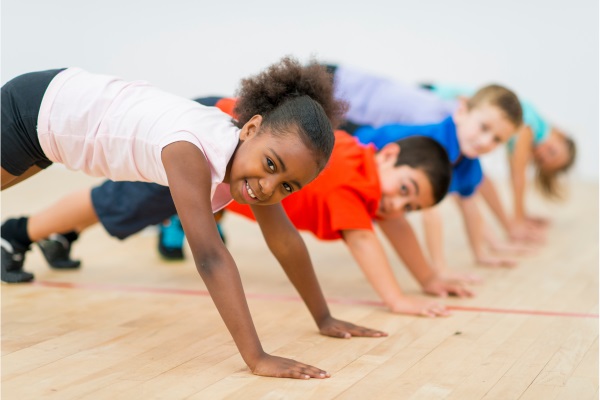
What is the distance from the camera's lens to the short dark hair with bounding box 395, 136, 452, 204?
1955 millimetres

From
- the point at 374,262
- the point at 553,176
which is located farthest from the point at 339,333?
the point at 553,176

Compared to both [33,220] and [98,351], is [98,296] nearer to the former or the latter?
[33,220]

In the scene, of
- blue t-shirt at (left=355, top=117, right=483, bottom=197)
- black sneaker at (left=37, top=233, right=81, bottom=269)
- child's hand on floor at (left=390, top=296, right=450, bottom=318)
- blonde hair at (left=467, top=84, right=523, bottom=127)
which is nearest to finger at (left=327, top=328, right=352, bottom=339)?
child's hand on floor at (left=390, top=296, right=450, bottom=318)

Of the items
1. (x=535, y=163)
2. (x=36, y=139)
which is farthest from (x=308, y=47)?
(x=36, y=139)

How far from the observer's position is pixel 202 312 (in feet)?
6.08

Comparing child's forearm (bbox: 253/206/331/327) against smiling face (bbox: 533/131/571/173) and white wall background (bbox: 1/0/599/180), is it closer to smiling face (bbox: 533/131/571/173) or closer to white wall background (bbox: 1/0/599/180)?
smiling face (bbox: 533/131/571/173)

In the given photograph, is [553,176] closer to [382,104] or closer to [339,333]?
[382,104]

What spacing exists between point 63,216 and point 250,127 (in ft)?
2.88

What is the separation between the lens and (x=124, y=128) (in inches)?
60.7

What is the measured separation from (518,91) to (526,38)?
329 millimetres

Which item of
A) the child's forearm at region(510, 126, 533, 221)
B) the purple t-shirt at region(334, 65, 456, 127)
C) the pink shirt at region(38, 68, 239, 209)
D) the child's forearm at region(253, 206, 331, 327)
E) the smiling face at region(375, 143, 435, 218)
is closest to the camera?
the pink shirt at region(38, 68, 239, 209)

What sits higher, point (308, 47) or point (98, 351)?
point (308, 47)

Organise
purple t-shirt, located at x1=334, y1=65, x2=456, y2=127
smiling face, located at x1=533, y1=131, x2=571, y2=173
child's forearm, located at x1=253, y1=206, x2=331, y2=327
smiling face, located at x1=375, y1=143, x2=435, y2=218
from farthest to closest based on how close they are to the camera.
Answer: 1. smiling face, located at x1=533, y1=131, x2=571, y2=173
2. purple t-shirt, located at x1=334, y1=65, x2=456, y2=127
3. smiling face, located at x1=375, y1=143, x2=435, y2=218
4. child's forearm, located at x1=253, y1=206, x2=331, y2=327

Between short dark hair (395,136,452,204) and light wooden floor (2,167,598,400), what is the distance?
30cm
